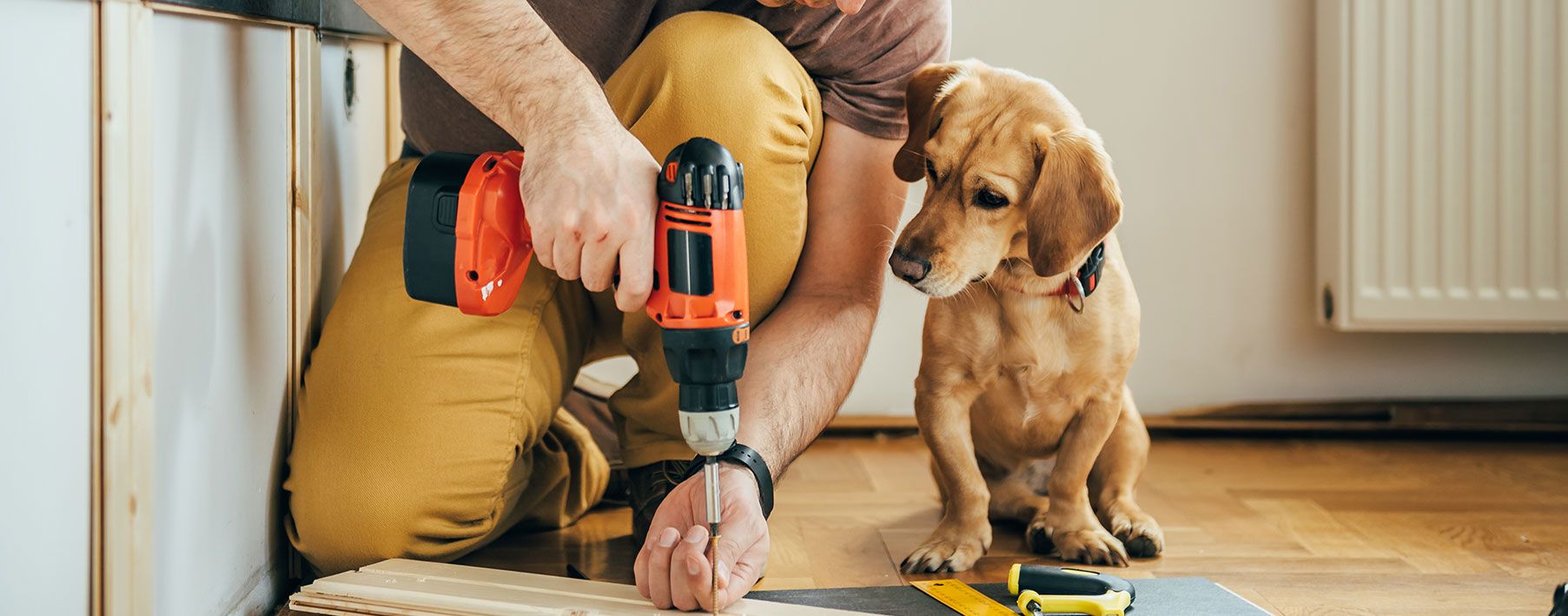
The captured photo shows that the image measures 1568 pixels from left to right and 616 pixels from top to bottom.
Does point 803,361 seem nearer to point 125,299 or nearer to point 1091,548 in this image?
point 1091,548

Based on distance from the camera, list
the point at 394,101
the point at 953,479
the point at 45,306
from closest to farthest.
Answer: the point at 45,306, the point at 953,479, the point at 394,101

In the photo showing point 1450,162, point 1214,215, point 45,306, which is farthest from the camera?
point 1214,215

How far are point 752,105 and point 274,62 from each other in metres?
0.48

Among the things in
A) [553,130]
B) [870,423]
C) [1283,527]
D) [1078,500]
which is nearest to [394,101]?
[553,130]

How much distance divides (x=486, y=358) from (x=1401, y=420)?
176cm

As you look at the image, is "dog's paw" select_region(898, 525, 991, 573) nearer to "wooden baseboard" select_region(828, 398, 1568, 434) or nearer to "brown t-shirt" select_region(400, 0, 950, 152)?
"brown t-shirt" select_region(400, 0, 950, 152)

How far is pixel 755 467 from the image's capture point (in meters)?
1.16

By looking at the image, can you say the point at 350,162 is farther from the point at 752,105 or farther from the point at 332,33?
the point at 752,105

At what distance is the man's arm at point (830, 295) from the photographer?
130cm

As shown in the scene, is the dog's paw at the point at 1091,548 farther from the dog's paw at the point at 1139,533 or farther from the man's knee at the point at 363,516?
the man's knee at the point at 363,516

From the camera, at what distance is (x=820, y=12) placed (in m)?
1.40

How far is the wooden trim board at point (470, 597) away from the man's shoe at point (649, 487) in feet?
0.84

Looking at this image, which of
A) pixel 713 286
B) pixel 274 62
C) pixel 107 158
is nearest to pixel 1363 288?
pixel 713 286

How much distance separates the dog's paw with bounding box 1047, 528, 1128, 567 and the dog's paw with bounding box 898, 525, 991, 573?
89 millimetres
